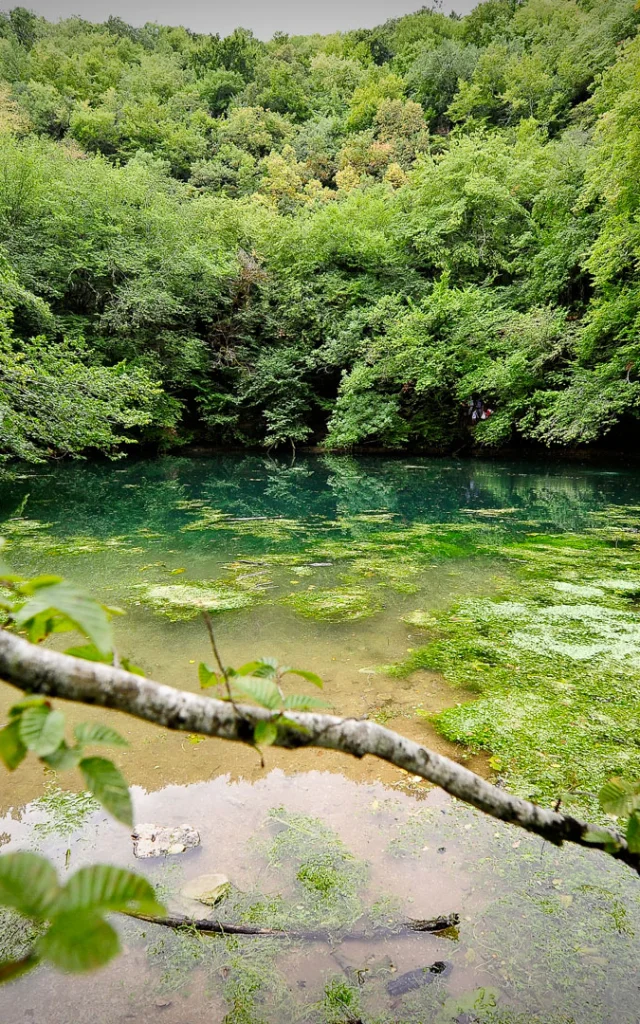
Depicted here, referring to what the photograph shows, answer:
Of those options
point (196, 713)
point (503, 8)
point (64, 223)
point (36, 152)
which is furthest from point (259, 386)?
point (503, 8)

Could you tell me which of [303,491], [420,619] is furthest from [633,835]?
[303,491]

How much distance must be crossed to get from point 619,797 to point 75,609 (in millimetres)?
959

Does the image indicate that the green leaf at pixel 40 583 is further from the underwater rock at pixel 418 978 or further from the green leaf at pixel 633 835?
the underwater rock at pixel 418 978

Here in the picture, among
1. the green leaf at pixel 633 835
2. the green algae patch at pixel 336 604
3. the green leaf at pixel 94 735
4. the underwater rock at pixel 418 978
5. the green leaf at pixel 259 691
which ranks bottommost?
the green algae patch at pixel 336 604

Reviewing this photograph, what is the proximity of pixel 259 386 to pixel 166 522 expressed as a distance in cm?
1036

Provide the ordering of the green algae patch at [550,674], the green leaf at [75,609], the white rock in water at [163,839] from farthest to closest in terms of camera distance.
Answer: the green algae patch at [550,674] → the white rock in water at [163,839] → the green leaf at [75,609]

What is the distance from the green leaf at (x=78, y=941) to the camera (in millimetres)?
411

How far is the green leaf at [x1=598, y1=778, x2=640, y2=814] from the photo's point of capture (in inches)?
35.6

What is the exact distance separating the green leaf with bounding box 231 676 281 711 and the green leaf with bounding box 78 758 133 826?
17 centimetres

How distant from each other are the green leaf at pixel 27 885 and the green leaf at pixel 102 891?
1 cm

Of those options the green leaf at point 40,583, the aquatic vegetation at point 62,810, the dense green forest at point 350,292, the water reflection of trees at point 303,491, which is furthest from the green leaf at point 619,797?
the dense green forest at point 350,292

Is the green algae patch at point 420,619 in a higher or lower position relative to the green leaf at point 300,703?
lower

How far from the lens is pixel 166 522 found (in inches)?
318

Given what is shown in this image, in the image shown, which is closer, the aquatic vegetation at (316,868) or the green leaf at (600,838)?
the green leaf at (600,838)
